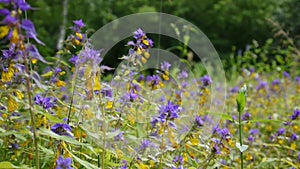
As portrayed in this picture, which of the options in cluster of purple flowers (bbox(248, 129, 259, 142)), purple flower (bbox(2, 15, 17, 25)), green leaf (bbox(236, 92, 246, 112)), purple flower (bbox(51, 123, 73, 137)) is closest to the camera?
purple flower (bbox(2, 15, 17, 25))

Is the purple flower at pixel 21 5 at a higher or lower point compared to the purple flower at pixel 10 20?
higher

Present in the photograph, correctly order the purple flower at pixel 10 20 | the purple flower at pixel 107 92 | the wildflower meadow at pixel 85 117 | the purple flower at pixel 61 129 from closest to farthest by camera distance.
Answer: the purple flower at pixel 10 20 < the wildflower meadow at pixel 85 117 < the purple flower at pixel 61 129 < the purple flower at pixel 107 92

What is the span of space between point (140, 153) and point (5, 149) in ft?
1.77

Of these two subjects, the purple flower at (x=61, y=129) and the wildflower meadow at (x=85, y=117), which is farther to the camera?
the purple flower at (x=61, y=129)

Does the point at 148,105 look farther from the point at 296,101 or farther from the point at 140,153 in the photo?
the point at 296,101

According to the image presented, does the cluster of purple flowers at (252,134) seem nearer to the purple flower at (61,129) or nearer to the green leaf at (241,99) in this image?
the green leaf at (241,99)

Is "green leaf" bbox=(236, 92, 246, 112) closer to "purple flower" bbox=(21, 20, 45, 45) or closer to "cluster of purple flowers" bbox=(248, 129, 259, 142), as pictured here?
"purple flower" bbox=(21, 20, 45, 45)

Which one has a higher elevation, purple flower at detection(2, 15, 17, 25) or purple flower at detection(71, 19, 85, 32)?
purple flower at detection(71, 19, 85, 32)

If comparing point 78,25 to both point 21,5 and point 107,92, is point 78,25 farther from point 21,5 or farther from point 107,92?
point 21,5

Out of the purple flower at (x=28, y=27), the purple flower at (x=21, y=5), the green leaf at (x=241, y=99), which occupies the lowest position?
the green leaf at (x=241, y=99)

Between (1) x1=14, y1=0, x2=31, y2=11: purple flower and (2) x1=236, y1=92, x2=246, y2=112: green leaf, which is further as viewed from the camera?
(2) x1=236, y1=92, x2=246, y2=112: green leaf

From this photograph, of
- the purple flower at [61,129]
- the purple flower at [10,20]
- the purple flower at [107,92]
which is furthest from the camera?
the purple flower at [107,92]

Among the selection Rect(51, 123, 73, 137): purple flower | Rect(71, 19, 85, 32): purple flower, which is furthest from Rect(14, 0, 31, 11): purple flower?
Rect(71, 19, 85, 32): purple flower

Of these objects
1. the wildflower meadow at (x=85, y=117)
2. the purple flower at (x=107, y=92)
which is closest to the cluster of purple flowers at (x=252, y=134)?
the wildflower meadow at (x=85, y=117)
